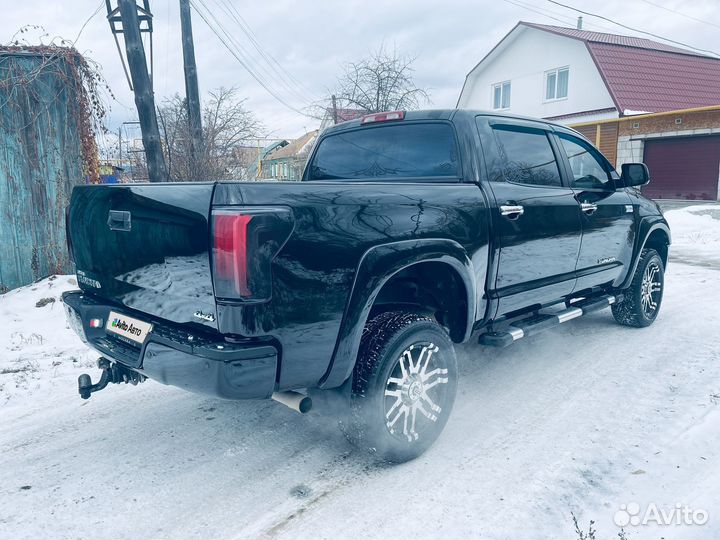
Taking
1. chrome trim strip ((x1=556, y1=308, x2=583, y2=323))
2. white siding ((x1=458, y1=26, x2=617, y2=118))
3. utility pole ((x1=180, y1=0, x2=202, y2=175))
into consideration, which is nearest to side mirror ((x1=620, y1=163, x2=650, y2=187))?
chrome trim strip ((x1=556, y1=308, x2=583, y2=323))

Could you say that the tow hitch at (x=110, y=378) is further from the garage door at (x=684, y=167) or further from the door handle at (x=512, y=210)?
the garage door at (x=684, y=167)

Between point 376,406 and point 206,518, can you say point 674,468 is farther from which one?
point 206,518

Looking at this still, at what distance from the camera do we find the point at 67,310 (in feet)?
10.5

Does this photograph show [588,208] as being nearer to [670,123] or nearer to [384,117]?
[384,117]

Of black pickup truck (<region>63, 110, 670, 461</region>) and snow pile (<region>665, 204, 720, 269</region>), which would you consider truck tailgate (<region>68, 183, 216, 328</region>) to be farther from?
snow pile (<region>665, 204, 720, 269</region>)

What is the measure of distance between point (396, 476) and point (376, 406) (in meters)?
0.43

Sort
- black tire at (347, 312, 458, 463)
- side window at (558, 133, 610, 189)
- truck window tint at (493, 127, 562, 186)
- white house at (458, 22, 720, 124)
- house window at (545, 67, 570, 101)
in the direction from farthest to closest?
1. house window at (545, 67, 570, 101)
2. white house at (458, 22, 720, 124)
3. side window at (558, 133, 610, 189)
4. truck window tint at (493, 127, 562, 186)
5. black tire at (347, 312, 458, 463)

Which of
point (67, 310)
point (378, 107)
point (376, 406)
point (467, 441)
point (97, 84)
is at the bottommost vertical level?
point (467, 441)

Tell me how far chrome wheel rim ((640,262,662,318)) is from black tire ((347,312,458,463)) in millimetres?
3136

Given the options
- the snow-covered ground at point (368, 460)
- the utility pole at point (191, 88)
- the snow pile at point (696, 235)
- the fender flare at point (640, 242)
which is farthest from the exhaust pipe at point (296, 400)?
the utility pole at point (191, 88)

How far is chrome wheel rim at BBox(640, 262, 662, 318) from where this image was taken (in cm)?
539

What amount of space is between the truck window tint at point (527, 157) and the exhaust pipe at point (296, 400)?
6.79ft

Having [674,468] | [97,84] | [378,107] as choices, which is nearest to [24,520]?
[674,468]

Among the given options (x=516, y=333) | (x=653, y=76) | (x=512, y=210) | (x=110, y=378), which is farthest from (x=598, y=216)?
(x=653, y=76)
